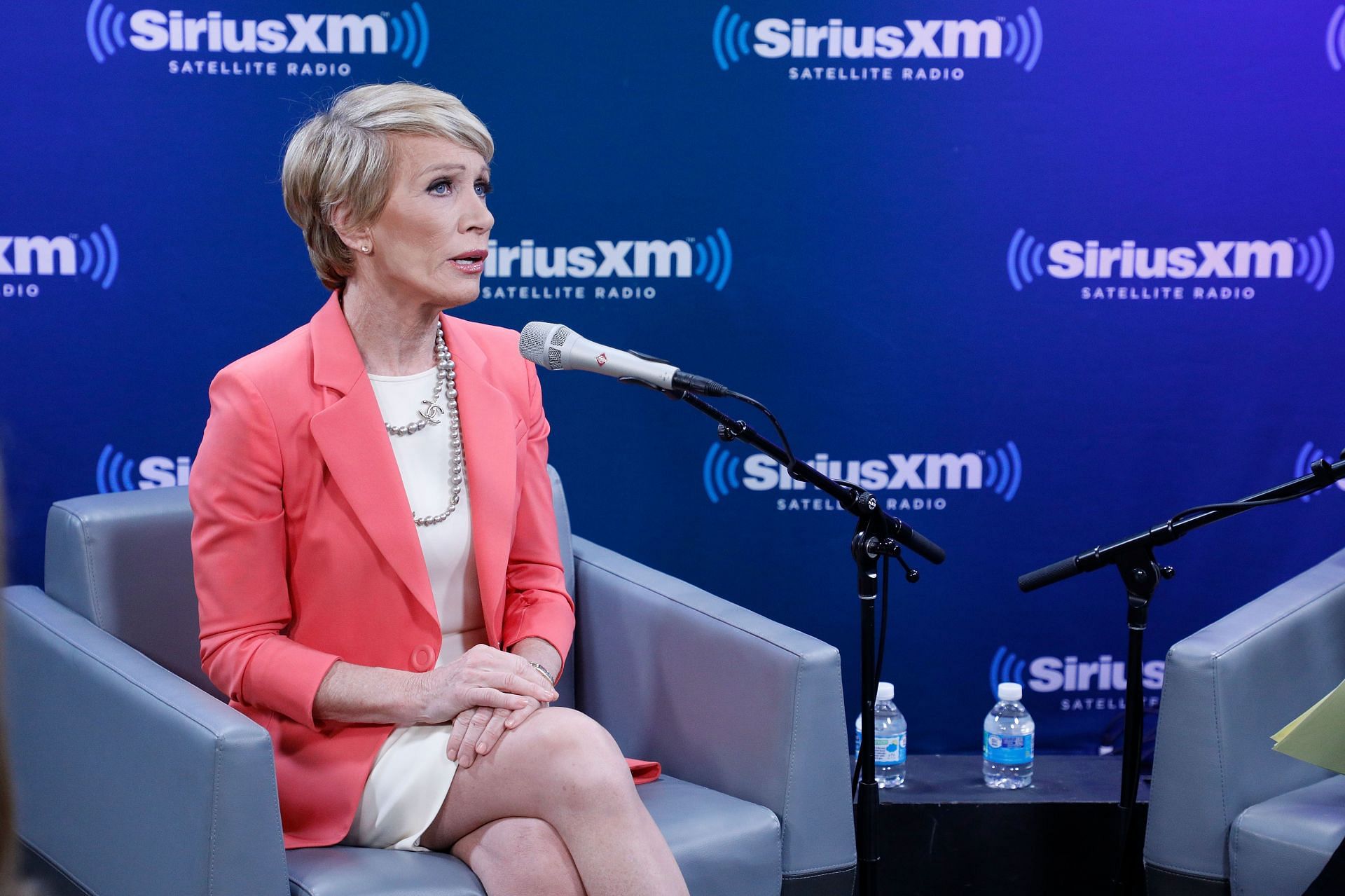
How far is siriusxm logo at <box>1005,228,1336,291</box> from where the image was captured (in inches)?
132

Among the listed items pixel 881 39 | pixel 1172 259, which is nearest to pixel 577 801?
pixel 881 39

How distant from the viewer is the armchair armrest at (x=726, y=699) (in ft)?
7.91

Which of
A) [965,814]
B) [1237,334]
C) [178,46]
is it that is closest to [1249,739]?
[965,814]

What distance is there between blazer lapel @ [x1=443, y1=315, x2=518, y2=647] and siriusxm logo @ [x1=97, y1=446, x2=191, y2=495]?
104 centimetres

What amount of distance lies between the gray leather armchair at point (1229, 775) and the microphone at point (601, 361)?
105 cm

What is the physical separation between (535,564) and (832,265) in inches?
44.5

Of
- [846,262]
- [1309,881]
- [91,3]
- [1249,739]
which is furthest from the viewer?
[846,262]

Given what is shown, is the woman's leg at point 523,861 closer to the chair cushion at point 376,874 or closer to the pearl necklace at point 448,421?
the chair cushion at point 376,874

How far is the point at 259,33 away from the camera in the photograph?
3.14 metres

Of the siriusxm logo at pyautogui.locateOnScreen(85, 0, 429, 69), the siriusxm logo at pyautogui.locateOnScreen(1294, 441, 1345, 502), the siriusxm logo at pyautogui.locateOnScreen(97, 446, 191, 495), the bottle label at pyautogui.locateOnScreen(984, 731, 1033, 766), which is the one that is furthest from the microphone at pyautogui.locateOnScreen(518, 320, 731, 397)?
the siriusxm logo at pyautogui.locateOnScreen(1294, 441, 1345, 502)

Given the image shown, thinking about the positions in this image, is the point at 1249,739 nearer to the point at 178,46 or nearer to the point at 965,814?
the point at 965,814

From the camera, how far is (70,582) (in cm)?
261

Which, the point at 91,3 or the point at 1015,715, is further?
the point at 1015,715

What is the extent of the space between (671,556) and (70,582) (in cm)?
134
